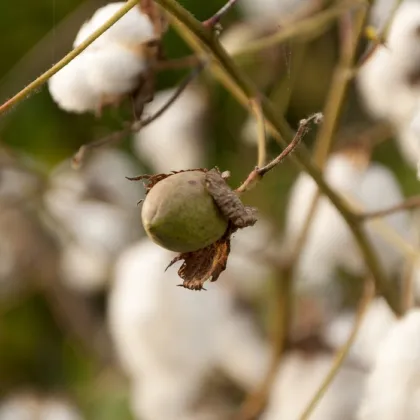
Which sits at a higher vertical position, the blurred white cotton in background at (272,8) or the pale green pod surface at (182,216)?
the blurred white cotton in background at (272,8)

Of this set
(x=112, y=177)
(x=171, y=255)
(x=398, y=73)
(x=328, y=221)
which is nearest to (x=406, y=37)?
(x=398, y=73)

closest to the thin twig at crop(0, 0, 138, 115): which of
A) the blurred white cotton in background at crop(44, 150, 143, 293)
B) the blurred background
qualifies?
the blurred background

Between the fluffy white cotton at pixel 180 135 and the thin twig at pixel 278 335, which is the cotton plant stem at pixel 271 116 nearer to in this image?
the thin twig at pixel 278 335

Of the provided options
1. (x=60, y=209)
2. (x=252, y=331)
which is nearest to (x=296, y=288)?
(x=252, y=331)

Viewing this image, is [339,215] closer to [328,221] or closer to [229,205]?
[328,221]

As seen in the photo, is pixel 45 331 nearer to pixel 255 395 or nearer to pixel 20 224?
pixel 20 224

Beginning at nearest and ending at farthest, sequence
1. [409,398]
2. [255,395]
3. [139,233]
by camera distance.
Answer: [409,398], [255,395], [139,233]

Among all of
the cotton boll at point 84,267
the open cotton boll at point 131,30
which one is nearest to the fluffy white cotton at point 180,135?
the cotton boll at point 84,267
